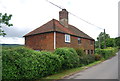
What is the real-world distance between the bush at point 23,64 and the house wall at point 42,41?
376 inches

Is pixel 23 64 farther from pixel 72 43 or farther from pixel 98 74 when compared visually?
pixel 72 43

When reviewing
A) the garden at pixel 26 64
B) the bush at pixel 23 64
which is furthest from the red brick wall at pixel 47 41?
the bush at pixel 23 64

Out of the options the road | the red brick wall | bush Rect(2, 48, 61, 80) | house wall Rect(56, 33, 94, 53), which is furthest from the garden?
house wall Rect(56, 33, 94, 53)

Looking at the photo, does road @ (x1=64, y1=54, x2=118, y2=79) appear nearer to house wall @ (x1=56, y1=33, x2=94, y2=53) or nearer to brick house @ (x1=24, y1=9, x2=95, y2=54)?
house wall @ (x1=56, y1=33, x2=94, y2=53)

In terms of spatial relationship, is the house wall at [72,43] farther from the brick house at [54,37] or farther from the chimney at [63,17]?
the chimney at [63,17]

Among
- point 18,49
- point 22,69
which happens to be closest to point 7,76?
point 22,69

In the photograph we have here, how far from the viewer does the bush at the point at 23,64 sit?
7363 millimetres

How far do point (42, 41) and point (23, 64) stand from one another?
13338 mm

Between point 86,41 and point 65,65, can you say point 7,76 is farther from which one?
point 86,41

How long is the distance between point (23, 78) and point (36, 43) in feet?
47.8

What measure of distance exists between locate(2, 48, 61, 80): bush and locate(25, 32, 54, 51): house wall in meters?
9.55

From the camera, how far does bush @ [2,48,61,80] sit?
24.2 ft

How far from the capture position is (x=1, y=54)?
23.6 feet

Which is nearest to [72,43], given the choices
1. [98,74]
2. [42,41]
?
[42,41]
